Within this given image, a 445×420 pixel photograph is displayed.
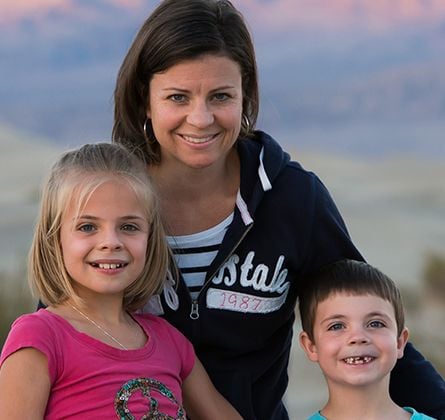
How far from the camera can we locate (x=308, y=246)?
12.6 feet

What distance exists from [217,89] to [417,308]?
915cm

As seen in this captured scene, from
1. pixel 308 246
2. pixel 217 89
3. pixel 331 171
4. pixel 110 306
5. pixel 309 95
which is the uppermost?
pixel 309 95

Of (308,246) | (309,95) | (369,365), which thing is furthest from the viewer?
(309,95)

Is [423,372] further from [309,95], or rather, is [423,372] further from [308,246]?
[309,95]

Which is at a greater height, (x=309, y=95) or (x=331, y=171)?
(x=309, y=95)

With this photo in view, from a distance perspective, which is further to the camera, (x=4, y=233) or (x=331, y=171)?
(x=331, y=171)

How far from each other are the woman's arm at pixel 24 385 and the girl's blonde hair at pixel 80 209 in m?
0.26

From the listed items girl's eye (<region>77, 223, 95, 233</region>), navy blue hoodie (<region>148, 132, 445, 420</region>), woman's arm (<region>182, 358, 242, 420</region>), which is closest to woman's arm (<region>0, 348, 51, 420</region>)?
girl's eye (<region>77, 223, 95, 233</region>)

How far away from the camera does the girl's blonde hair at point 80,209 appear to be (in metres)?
3.36

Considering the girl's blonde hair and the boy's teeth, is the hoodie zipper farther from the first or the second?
the boy's teeth

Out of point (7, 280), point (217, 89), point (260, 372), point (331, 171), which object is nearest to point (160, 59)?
point (217, 89)

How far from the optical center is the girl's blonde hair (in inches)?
132

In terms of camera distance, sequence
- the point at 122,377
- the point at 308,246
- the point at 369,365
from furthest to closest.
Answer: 1. the point at 308,246
2. the point at 369,365
3. the point at 122,377

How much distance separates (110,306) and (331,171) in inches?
515
